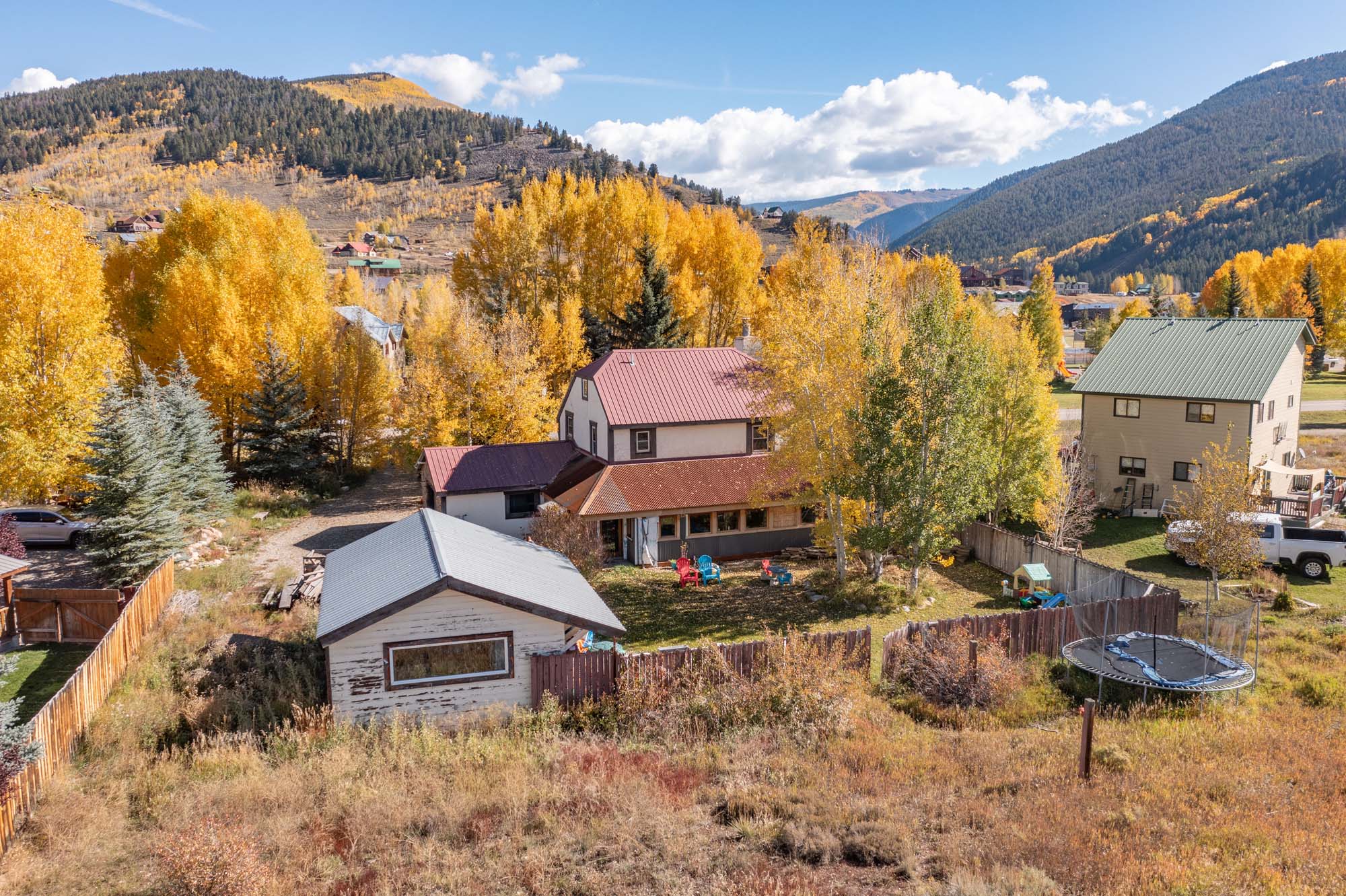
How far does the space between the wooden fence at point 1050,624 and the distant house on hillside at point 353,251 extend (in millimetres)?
131925

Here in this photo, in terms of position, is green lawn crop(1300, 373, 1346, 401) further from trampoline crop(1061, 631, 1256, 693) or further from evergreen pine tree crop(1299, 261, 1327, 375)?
trampoline crop(1061, 631, 1256, 693)

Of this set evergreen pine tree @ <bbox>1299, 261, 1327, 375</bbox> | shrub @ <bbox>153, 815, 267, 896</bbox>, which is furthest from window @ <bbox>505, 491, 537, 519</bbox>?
evergreen pine tree @ <bbox>1299, 261, 1327, 375</bbox>

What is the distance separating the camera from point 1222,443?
31750 mm

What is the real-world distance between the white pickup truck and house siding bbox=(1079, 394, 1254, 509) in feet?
21.1

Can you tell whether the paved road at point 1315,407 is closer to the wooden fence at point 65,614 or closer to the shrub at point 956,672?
the shrub at point 956,672

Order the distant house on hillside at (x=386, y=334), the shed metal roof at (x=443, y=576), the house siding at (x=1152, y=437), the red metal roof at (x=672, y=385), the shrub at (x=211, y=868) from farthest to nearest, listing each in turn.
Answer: the distant house on hillside at (x=386, y=334) < the house siding at (x=1152, y=437) < the red metal roof at (x=672, y=385) < the shed metal roof at (x=443, y=576) < the shrub at (x=211, y=868)

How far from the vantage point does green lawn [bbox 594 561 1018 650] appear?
74.2 feet

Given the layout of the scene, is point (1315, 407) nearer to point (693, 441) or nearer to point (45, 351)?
point (693, 441)

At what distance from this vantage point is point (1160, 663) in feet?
54.3

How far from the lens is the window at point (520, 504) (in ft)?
106

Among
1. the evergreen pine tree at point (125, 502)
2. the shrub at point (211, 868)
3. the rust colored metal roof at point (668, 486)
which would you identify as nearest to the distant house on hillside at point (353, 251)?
the rust colored metal roof at point (668, 486)

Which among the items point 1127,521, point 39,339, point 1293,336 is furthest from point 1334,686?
point 39,339

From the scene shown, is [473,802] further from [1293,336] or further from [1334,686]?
[1293,336]

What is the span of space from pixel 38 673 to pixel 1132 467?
129ft
